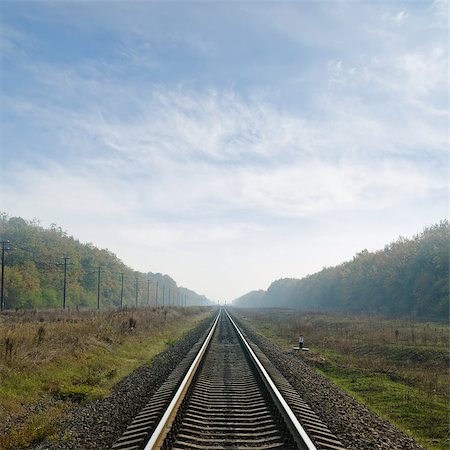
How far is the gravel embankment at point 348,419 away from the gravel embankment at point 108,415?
12.6 ft

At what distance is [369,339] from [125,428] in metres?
20.9

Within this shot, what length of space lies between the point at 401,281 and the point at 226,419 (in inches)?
2666

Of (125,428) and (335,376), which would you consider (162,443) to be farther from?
(335,376)

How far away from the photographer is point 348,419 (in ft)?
28.7

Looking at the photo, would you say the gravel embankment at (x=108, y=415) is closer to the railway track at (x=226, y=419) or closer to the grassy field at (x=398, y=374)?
the railway track at (x=226, y=419)

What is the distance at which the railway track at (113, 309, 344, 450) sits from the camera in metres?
6.66

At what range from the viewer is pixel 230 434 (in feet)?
23.4

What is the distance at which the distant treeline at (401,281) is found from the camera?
5634cm

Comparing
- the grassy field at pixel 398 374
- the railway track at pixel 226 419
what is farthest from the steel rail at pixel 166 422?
the grassy field at pixel 398 374

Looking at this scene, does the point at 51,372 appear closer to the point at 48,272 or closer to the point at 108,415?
the point at 108,415

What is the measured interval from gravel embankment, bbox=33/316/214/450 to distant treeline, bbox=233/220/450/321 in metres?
37.3

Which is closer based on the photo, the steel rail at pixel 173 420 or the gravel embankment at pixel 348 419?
the steel rail at pixel 173 420

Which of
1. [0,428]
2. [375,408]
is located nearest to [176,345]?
[375,408]

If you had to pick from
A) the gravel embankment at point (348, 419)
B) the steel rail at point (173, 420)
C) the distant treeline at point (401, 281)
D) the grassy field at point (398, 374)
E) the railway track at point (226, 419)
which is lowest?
the grassy field at point (398, 374)
